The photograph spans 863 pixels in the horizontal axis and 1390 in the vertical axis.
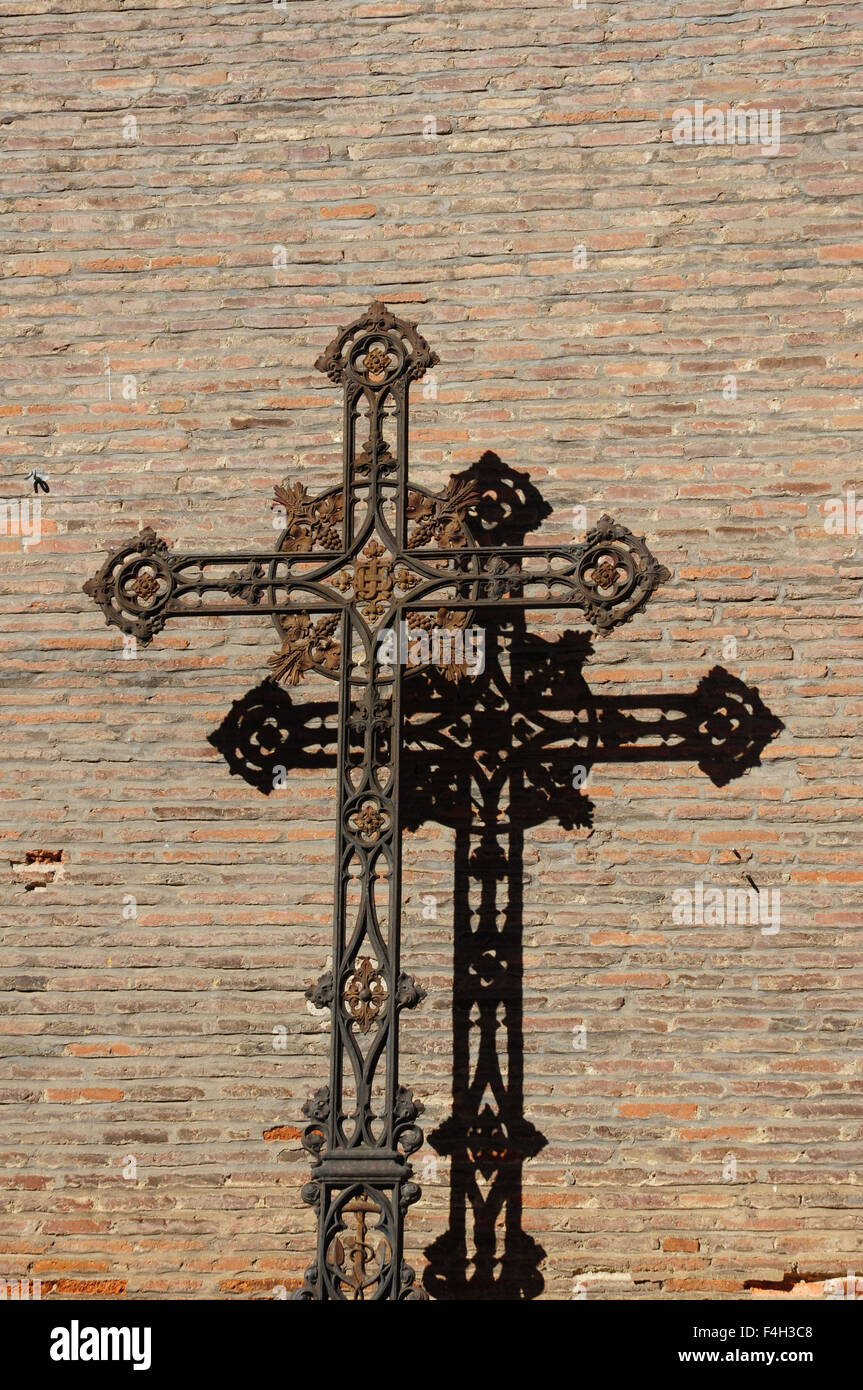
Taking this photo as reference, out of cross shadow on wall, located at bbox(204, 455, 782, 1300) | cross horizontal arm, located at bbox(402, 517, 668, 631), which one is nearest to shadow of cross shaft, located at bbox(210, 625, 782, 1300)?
cross shadow on wall, located at bbox(204, 455, 782, 1300)

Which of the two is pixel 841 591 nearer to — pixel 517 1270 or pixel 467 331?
pixel 467 331

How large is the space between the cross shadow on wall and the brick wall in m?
0.04

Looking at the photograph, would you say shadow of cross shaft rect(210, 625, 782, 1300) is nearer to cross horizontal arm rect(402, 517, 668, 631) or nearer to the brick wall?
the brick wall

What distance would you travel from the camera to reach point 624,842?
5438 mm

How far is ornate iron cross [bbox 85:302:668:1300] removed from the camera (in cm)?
479

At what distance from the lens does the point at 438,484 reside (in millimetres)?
5758

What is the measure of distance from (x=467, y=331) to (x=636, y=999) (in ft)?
7.95

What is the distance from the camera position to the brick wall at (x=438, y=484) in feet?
17.2

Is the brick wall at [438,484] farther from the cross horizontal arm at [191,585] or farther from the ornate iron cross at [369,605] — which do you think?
the cross horizontal arm at [191,585]

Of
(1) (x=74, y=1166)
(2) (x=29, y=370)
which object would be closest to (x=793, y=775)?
(1) (x=74, y=1166)

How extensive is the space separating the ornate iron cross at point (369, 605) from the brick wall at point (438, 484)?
1.18 feet

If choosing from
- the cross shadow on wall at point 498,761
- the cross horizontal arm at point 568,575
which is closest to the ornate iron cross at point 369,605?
the cross horizontal arm at point 568,575

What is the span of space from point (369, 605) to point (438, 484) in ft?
2.58

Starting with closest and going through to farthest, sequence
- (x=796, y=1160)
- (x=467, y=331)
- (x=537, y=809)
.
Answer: (x=796, y=1160)
(x=537, y=809)
(x=467, y=331)
